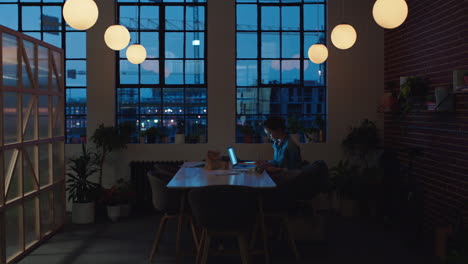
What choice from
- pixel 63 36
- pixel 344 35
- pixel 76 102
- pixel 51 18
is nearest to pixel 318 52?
pixel 344 35

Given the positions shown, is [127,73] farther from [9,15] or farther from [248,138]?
[248,138]

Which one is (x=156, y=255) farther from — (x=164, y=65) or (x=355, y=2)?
(x=355, y=2)

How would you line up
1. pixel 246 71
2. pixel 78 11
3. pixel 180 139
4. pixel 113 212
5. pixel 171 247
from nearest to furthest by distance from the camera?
pixel 78 11 → pixel 171 247 → pixel 113 212 → pixel 180 139 → pixel 246 71

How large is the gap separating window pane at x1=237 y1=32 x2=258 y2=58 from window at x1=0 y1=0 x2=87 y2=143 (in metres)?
2.58

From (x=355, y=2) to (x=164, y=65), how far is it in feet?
10.9

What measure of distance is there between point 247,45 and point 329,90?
5.10 ft

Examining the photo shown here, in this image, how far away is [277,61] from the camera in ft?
29.0

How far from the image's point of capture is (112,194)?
794cm

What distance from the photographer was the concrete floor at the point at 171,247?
226 inches

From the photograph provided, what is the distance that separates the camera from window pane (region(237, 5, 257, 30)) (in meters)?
8.77

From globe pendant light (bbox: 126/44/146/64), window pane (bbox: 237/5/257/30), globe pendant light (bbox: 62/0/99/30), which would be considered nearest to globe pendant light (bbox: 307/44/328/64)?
window pane (bbox: 237/5/257/30)

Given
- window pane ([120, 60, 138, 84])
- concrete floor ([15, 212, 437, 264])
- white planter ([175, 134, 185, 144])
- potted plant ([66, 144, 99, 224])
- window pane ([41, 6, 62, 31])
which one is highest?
window pane ([41, 6, 62, 31])

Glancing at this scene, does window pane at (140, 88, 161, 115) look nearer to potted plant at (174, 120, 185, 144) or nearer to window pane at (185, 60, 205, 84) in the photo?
potted plant at (174, 120, 185, 144)

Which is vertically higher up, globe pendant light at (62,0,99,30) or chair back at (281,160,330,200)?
globe pendant light at (62,0,99,30)
